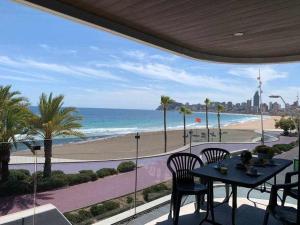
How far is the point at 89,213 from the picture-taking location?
366 centimetres

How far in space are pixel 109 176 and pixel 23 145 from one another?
4.59 feet

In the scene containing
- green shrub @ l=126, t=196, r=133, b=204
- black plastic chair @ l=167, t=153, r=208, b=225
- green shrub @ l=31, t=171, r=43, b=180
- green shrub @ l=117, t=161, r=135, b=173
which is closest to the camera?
green shrub @ l=31, t=171, r=43, b=180

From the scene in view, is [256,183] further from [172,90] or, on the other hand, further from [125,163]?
[172,90]

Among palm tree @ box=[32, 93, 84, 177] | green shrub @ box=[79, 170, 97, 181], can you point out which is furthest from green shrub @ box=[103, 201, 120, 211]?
palm tree @ box=[32, 93, 84, 177]

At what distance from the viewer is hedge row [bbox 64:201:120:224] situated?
3507mm

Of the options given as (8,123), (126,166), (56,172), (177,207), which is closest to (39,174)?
(56,172)

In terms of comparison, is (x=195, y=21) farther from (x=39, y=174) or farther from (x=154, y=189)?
(x=154, y=189)

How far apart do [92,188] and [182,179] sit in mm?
1119

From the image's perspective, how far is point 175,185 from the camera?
143 inches

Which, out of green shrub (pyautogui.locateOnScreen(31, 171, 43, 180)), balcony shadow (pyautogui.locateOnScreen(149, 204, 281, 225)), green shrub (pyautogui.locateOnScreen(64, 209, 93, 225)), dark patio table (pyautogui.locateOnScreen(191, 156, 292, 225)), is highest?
green shrub (pyautogui.locateOnScreen(31, 171, 43, 180))

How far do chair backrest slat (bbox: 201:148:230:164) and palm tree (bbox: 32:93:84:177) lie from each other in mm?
4027

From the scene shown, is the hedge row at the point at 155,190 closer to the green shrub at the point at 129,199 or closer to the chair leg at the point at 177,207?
the green shrub at the point at 129,199

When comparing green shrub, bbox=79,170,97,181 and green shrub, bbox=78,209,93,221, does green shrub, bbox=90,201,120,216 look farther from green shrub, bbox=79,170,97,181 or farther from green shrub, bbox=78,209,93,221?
green shrub, bbox=79,170,97,181

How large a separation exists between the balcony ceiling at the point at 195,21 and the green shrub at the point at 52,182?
5.55 ft
